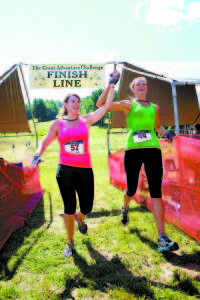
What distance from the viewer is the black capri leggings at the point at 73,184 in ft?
9.36

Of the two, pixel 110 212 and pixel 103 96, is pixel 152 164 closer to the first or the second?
pixel 103 96

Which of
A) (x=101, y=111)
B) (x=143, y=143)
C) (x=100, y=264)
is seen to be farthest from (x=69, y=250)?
(x=101, y=111)

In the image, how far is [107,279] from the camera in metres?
2.57

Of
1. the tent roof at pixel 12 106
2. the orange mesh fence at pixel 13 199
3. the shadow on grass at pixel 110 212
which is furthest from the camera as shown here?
the tent roof at pixel 12 106

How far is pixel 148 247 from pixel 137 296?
1089 millimetres

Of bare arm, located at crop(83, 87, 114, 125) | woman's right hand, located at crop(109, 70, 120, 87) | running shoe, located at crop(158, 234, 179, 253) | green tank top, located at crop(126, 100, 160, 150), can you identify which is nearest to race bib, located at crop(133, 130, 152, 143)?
green tank top, located at crop(126, 100, 160, 150)

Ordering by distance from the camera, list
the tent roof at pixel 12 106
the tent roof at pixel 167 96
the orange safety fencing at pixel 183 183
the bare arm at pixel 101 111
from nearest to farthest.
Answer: the bare arm at pixel 101 111 → the orange safety fencing at pixel 183 183 → the tent roof at pixel 12 106 → the tent roof at pixel 167 96

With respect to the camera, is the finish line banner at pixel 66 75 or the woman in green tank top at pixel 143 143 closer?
the woman in green tank top at pixel 143 143

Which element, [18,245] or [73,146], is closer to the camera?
[73,146]

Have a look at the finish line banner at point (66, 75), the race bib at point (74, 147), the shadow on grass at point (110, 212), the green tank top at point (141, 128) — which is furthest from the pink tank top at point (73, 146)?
the finish line banner at point (66, 75)

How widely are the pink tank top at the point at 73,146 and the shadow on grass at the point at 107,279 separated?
3.82ft

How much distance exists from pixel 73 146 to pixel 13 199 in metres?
2.11

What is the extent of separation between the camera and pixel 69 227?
10.1 ft

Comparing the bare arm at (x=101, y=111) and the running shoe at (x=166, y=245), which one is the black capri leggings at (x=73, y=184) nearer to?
the bare arm at (x=101, y=111)
